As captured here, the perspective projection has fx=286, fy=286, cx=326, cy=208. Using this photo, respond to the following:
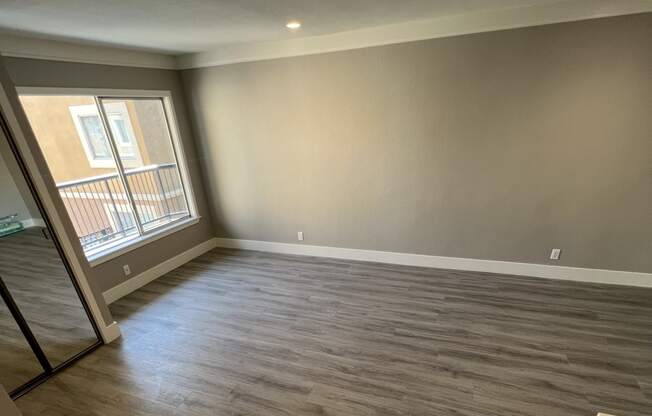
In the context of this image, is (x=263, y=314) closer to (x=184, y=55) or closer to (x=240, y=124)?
(x=240, y=124)

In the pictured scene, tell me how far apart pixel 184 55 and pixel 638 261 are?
5.34 m

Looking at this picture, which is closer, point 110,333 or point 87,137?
point 110,333

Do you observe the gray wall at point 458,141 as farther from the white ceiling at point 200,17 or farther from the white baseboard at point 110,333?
the white baseboard at point 110,333

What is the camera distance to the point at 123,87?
3.09 meters

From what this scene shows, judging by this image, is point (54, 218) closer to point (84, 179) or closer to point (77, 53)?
point (84, 179)

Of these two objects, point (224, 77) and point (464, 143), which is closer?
point (464, 143)

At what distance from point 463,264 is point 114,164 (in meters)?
4.07

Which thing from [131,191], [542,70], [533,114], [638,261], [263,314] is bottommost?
[263,314]

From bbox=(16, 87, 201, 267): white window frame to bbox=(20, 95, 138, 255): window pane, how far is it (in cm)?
13

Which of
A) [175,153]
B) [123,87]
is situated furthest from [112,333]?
[123,87]

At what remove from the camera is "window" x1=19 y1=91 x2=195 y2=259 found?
3.18m

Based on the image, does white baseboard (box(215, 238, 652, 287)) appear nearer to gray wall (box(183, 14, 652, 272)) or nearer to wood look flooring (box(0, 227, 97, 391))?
gray wall (box(183, 14, 652, 272))

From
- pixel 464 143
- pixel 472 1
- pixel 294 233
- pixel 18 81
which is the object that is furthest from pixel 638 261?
pixel 18 81

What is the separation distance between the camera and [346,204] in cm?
349
